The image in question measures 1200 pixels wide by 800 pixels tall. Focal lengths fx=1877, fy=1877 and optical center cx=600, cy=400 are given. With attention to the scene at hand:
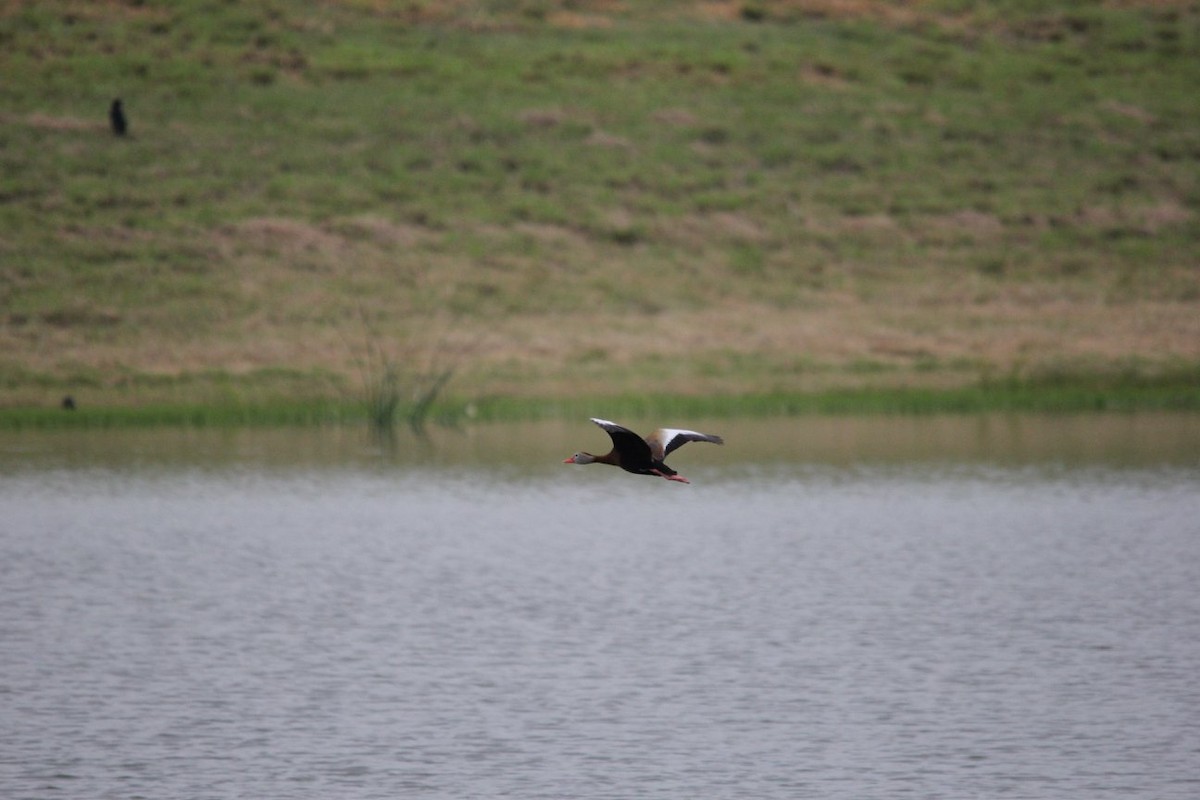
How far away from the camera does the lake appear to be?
57.2 feet

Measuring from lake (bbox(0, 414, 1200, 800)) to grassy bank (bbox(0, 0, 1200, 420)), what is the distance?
8.67 metres

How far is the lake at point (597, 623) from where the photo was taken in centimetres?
1742

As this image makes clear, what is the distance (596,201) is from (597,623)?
4519cm

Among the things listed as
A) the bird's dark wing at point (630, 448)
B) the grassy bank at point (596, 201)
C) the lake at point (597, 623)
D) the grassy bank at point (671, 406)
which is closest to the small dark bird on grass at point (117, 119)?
the grassy bank at point (596, 201)

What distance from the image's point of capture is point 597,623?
79.6 feet

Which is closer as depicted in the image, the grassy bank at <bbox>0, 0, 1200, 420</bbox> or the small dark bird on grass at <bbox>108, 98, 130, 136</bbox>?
the grassy bank at <bbox>0, 0, 1200, 420</bbox>

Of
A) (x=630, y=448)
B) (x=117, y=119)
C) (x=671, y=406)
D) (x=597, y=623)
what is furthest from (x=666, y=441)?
(x=117, y=119)

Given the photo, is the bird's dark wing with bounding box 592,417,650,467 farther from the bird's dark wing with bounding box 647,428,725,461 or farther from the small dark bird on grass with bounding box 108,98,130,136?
the small dark bird on grass with bounding box 108,98,130,136

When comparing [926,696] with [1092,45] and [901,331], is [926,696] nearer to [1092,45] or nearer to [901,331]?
[901,331]

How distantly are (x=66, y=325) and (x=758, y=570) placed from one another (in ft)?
101

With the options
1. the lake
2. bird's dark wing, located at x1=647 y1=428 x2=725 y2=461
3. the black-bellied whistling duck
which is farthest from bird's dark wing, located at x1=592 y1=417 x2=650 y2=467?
the lake

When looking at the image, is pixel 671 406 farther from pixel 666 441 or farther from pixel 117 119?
pixel 117 119

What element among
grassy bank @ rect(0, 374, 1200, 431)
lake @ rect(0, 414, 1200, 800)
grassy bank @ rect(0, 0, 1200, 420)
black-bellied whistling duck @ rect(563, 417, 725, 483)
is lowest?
lake @ rect(0, 414, 1200, 800)

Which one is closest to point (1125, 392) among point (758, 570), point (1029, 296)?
point (1029, 296)
